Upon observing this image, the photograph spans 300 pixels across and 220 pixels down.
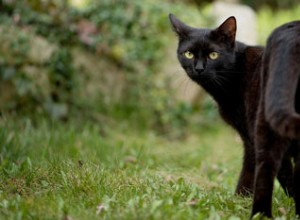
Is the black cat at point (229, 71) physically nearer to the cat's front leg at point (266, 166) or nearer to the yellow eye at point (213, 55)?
the yellow eye at point (213, 55)

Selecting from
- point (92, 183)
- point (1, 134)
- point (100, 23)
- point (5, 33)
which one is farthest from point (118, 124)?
point (92, 183)

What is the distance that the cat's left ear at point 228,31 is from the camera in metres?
4.01

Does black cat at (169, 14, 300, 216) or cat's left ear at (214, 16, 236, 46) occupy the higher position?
cat's left ear at (214, 16, 236, 46)

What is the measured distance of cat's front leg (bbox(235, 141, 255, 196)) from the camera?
4.06 meters

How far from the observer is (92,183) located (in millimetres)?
3355

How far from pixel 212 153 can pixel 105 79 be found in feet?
6.56

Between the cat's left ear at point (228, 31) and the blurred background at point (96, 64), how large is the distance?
7.10 ft

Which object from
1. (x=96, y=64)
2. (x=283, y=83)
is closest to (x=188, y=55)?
(x=283, y=83)

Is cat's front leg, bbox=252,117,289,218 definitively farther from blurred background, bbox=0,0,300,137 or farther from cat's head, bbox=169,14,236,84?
blurred background, bbox=0,0,300,137

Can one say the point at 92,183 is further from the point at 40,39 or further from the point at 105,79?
the point at 105,79

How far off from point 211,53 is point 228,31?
21 cm

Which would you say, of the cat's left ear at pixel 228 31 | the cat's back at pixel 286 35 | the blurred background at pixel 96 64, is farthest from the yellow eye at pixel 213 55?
the blurred background at pixel 96 64

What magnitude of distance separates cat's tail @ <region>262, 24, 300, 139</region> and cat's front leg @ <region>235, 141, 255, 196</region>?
1105 mm

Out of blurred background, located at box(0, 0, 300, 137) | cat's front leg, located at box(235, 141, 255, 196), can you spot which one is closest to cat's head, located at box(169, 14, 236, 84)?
cat's front leg, located at box(235, 141, 255, 196)
